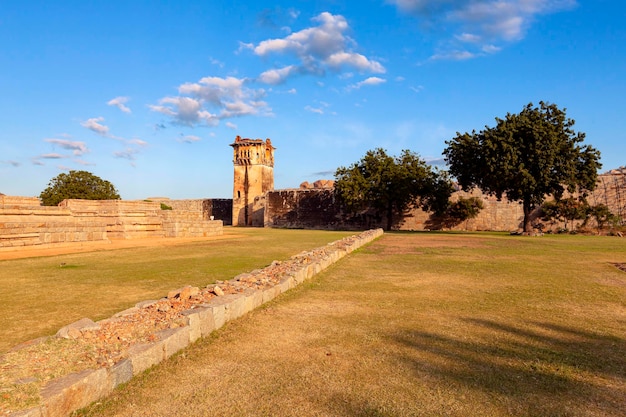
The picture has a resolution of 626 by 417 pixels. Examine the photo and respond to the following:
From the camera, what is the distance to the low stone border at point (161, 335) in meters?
2.54

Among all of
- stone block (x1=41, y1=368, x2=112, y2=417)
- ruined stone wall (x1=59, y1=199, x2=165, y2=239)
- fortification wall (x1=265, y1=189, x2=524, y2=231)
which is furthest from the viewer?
fortification wall (x1=265, y1=189, x2=524, y2=231)

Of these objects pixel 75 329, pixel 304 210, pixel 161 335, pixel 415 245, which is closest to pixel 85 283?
pixel 75 329

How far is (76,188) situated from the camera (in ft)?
123

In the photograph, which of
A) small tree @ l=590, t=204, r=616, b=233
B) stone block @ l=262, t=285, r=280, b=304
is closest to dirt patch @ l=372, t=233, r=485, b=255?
stone block @ l=262, t=285, r=280, b=304

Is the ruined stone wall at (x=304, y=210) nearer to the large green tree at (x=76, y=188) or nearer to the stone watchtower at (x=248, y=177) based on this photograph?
the stone watchtower at (x=248, y=177)

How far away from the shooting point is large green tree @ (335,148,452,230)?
28.9 meters

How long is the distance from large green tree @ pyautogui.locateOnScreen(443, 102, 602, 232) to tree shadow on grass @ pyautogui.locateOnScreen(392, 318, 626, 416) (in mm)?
17922

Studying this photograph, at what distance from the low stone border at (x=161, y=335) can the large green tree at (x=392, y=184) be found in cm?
2283

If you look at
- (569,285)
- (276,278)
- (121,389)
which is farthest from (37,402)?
(569,285)

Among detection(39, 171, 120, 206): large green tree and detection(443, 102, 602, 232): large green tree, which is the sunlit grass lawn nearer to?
detection(443, 102, 602, 232): large green tree

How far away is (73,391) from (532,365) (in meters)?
3.39

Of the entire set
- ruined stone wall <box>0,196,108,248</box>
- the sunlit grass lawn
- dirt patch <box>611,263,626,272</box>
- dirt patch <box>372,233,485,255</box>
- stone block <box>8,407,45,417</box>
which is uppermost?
ruined stone wall <box>0,196,108,248</box>

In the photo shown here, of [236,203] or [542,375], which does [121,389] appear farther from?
[236,203]

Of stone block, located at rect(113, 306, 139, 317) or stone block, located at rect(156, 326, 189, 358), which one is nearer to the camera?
stone block, located at rect(156, 326, 189, 358)
